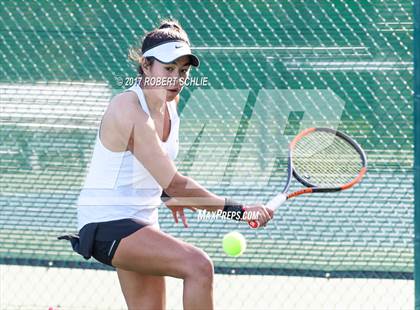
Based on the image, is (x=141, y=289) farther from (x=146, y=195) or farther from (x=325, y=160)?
(x=325, y=160)

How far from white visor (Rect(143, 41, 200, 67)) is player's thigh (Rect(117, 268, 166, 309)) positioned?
0.81 m

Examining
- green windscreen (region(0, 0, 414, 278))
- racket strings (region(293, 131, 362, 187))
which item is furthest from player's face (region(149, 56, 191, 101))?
green windscreen (region(0, 0, 414, 278))

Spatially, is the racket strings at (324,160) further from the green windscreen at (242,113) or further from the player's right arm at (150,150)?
the player's right arm at (150,150)

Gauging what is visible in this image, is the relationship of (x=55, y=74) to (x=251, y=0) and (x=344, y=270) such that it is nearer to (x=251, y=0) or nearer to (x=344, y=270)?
(x=251, y=0)

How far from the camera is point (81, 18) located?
17.3 feet

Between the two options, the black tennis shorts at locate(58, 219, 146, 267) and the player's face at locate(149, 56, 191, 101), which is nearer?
the black tennis shorts at locate(58, 219, 146, 267)

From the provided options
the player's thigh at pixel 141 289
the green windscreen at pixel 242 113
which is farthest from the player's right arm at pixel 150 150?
the green windscreen at pixel 242 113

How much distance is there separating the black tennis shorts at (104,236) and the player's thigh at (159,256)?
0.9 inches

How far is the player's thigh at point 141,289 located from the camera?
3385 millimetres

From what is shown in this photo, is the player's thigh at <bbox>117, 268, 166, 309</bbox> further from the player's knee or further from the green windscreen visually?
the green windscreen

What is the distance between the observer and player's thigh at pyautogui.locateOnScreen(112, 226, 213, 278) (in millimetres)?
3082

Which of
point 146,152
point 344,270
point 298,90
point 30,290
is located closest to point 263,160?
point 298,90

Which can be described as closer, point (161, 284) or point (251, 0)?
point (161, 284)

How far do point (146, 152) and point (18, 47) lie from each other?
2.39 metres
